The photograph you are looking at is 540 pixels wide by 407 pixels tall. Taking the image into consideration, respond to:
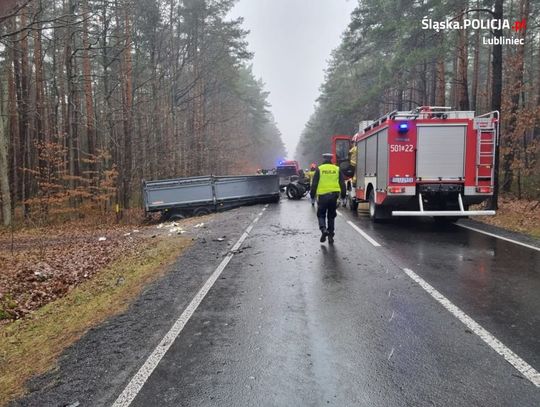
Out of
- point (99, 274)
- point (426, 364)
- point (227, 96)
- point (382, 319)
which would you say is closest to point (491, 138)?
point (382, 319)

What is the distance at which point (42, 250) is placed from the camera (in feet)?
35.7

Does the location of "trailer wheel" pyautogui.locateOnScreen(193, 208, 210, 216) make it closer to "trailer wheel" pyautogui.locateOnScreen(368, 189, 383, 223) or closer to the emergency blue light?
"trailer wheel" pyautogui.locateOnScreen(368, 189, 383, 223)

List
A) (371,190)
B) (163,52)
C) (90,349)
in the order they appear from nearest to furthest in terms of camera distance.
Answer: (90,349), (371,190), (163,52)

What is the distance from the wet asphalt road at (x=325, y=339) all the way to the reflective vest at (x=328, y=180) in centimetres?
214

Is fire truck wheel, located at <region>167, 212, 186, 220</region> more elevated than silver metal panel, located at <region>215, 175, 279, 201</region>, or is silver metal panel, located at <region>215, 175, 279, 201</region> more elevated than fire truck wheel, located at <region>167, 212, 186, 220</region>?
silver metal panel, located at <region>215, 175, 279, 201</region>

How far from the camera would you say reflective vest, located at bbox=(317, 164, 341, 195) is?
8.97 m

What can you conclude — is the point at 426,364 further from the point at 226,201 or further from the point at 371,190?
the point at 226,201

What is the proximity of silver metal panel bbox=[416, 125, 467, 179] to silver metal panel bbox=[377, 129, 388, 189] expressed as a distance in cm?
85

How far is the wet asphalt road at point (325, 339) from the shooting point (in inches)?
119

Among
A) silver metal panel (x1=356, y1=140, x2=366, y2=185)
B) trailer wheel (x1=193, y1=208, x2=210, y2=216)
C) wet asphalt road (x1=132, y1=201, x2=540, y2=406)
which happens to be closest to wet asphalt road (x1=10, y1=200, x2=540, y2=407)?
wet asphalt road (x1=132, y1=201, x2=540, y2=406)

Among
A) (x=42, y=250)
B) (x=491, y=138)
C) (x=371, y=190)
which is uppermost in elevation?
(x=491, y=138)

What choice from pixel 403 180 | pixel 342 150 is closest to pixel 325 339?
pixel 403 180

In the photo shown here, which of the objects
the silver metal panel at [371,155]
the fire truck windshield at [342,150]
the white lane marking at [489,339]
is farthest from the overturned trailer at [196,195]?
the white lane marking at [489,339]

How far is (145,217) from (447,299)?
576 inches
